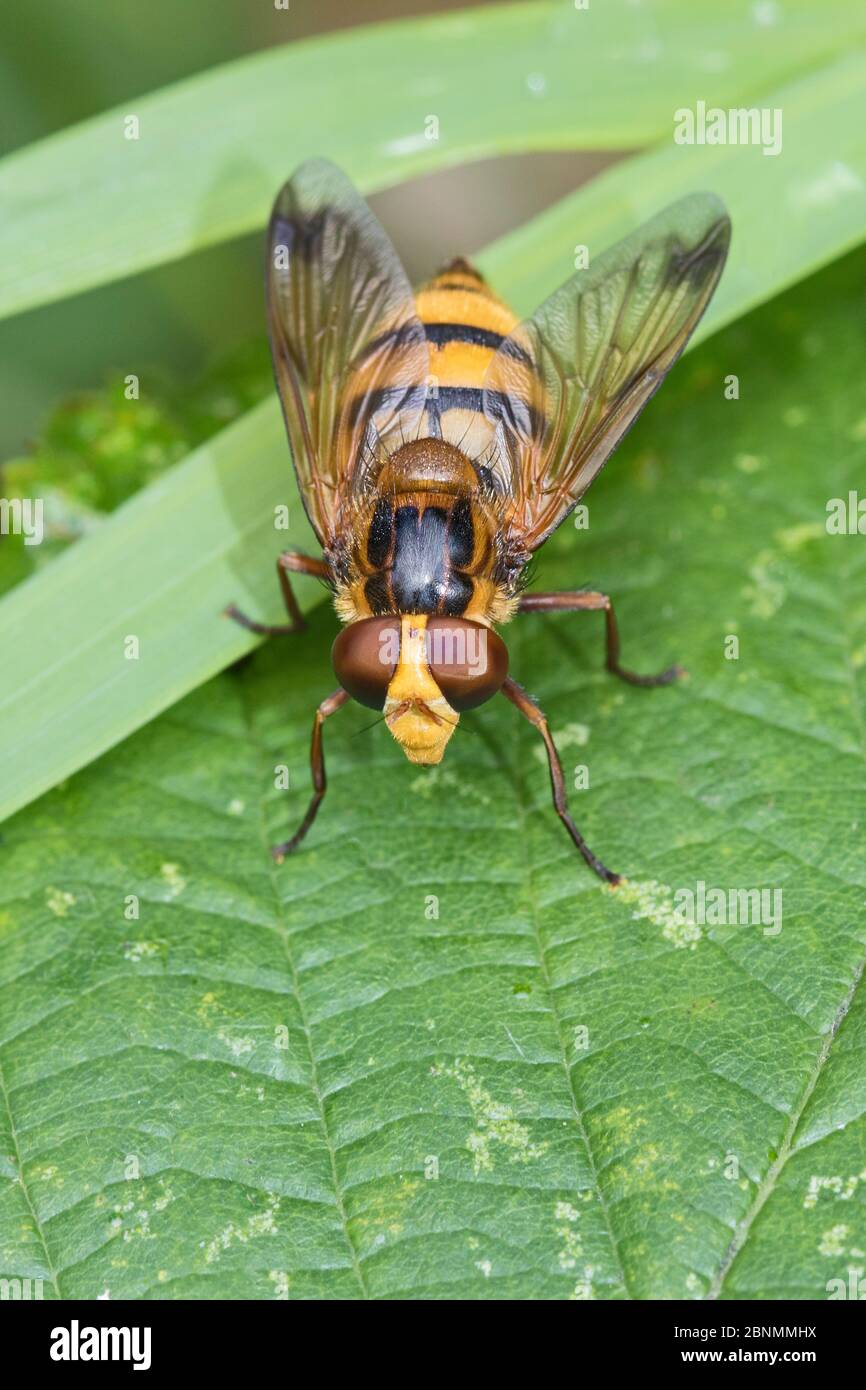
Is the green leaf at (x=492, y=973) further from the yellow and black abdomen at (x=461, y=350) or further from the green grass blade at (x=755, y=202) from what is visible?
the green grass blade at (x=755, y=202)

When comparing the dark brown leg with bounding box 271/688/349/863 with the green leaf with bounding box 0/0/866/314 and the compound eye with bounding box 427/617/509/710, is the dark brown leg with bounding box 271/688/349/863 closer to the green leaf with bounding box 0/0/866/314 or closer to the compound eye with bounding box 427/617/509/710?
the compound eye with bounding box 427/617/509/710

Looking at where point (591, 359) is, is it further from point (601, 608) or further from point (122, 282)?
point (122, 282)

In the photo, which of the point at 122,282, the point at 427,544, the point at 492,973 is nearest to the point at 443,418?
the point at 427,544

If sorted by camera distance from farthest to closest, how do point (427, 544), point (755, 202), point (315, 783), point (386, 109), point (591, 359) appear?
point (386, 109) → point (755, 202) → point (591, 359) → point (315, 783) → point (427, 544)

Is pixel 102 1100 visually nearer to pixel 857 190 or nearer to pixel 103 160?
pixel 103 160

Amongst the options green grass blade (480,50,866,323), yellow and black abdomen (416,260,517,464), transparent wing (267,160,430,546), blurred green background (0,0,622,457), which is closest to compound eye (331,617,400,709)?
transparent wing (267,160,430,546)
